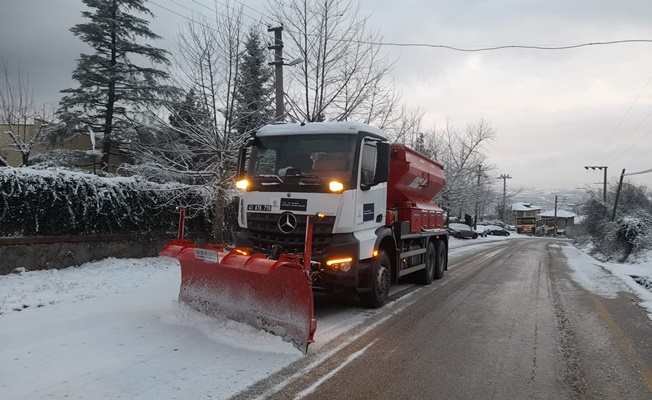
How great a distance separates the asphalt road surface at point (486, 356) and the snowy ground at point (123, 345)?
0.37 metres

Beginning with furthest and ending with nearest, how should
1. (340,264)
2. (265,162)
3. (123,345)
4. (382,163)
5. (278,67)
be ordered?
1. (278,67)
2. (265,162)
3. (382,163)
4. (340,264)
5. (123,345)

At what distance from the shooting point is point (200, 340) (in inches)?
208

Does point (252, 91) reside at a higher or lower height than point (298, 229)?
higher

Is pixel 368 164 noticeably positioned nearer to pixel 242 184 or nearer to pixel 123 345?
pixel 242 184

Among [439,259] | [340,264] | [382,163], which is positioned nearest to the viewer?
[340,264]

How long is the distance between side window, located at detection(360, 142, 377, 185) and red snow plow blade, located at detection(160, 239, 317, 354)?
214cm

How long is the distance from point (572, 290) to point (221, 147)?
975 cm

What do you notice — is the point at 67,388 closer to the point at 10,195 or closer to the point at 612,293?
the point at 10,195

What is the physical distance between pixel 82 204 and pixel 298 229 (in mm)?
6081

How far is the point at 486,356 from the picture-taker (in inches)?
199

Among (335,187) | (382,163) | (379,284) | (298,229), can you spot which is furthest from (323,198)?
(379,284)

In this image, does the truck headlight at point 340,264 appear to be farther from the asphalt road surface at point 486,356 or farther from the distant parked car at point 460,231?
the distant parked car at point 460,231

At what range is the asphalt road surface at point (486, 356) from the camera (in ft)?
13.3

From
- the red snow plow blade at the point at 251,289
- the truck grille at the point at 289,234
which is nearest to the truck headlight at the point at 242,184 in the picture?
the truck grille at the point at 289,234
